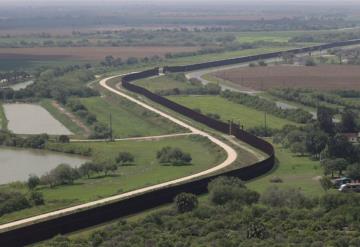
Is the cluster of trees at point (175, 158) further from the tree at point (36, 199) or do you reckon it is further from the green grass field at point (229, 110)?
the green grass field at point (229, 110)

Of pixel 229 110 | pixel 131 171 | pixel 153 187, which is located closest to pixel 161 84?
pixel 229 110

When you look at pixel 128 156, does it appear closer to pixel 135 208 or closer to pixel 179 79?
pixel 135 208

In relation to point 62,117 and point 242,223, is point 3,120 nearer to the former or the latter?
point 62,117

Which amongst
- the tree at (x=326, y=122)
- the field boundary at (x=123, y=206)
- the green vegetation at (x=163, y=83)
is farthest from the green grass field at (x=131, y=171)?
the green vegetation at (x=163, y=83)

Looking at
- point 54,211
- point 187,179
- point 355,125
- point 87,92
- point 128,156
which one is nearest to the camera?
point 54,211

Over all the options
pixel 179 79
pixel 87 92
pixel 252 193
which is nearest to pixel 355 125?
pixel 252 193
